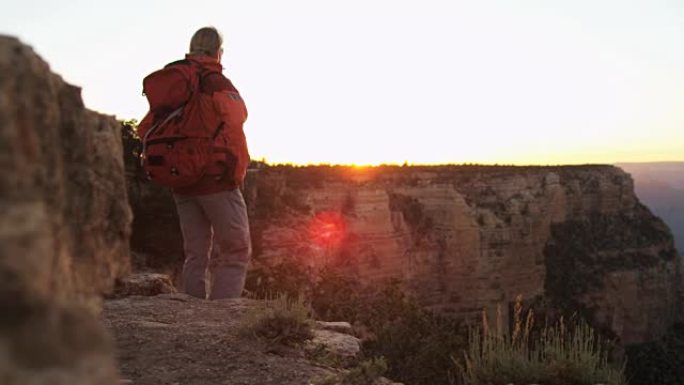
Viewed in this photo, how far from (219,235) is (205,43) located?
4.62 ft

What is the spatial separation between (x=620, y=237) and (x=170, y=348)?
33.9 metres

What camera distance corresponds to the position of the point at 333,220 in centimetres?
2253

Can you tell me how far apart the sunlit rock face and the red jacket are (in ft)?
36.2

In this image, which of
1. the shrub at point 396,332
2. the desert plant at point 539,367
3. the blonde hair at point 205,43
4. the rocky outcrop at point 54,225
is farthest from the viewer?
the shrub at point 396,332

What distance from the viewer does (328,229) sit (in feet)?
70.9

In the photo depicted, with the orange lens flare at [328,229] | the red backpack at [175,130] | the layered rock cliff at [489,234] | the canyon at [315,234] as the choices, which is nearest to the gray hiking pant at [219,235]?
the canyon at [315,234]

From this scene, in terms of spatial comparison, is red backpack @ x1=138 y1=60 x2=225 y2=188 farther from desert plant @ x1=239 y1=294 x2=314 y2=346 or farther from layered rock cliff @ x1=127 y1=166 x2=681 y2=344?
layered rock cliff @ x1=127 y1=166 x2=681 y2=344

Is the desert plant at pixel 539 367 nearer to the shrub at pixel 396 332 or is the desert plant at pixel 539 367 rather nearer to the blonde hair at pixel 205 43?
the shrub at pixel 396 332

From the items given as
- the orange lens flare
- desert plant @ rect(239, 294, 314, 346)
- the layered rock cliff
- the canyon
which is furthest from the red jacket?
the orange lens flare

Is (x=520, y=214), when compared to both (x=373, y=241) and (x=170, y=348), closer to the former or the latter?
(x=373, y=241)

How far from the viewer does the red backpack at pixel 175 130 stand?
4.41m

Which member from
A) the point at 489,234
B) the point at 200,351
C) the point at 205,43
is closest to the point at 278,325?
the point at 200,351

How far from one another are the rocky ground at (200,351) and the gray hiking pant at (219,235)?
206mm

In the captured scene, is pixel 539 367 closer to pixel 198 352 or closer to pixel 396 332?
pixel 198 352
